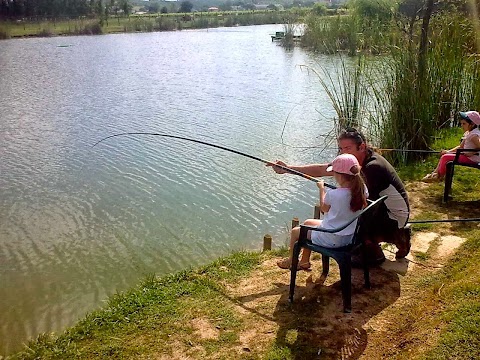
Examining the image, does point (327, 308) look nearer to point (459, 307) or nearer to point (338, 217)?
point (338, 217)

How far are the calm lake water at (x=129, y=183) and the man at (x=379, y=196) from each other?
216 centimetres

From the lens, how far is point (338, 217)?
11.1ft

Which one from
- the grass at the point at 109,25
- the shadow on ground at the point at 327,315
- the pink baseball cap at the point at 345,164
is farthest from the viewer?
the grass at the point at 109,25

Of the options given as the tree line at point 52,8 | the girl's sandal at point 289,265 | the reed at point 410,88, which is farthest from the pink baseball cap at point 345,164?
the tree line at point 52,8

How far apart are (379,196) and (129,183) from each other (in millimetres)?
5170

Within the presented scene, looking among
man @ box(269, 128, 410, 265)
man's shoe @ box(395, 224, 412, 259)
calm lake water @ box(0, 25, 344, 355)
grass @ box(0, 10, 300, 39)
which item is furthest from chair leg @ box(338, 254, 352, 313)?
grass @ box(0, 10, 300, 39)

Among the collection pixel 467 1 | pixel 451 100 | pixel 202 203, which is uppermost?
pixel 467 1

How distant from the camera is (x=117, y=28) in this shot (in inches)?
1934

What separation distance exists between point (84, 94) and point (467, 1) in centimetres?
1136

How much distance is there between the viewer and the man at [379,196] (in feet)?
12.6

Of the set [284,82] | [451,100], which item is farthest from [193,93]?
[451,100]

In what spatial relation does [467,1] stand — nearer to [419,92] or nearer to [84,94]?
[419,92]

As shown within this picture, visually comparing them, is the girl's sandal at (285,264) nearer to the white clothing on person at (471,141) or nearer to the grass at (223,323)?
the grass at (223,323)

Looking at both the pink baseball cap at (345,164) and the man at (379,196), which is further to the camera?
the man at (379,196)
